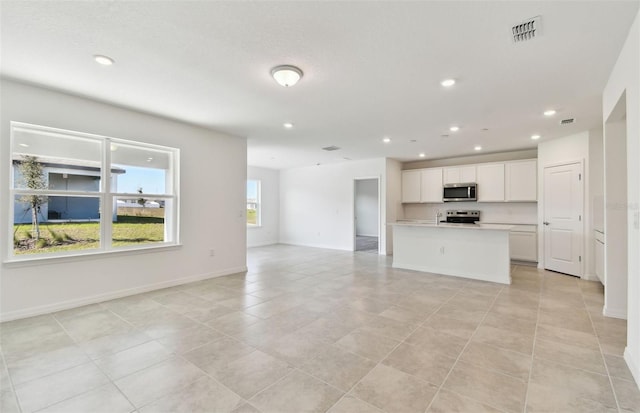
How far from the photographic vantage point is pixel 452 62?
2666 mm

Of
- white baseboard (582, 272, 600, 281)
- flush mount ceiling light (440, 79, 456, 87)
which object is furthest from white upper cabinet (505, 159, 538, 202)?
flush mount ceiling light (440, 79, 456, 87)

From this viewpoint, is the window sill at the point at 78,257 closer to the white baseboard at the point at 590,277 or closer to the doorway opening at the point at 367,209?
the white baseboard at the point at 590,277

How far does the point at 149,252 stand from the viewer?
4.23 meters

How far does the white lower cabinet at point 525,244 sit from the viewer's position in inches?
238

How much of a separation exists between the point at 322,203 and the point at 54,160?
6254 mm

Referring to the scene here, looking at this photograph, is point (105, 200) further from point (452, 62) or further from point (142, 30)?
point (452, 62)

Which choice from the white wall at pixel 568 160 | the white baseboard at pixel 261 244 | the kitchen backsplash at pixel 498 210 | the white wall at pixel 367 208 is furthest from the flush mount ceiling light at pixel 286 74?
the white wall at pixel 367 208

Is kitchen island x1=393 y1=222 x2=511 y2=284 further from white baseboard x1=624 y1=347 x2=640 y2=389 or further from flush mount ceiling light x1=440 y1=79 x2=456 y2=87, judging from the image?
flush mount ceiling light x1=440 y1=79 x2=456 y2=87

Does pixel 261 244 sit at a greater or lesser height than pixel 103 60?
lesser

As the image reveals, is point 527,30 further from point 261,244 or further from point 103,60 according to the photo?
point 261,244

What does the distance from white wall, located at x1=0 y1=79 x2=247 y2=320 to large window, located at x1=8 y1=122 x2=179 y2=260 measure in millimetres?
140

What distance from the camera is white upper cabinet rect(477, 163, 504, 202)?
657cm

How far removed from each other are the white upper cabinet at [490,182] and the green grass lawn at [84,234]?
6840mm

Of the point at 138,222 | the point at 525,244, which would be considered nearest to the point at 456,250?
the point at 525,244
